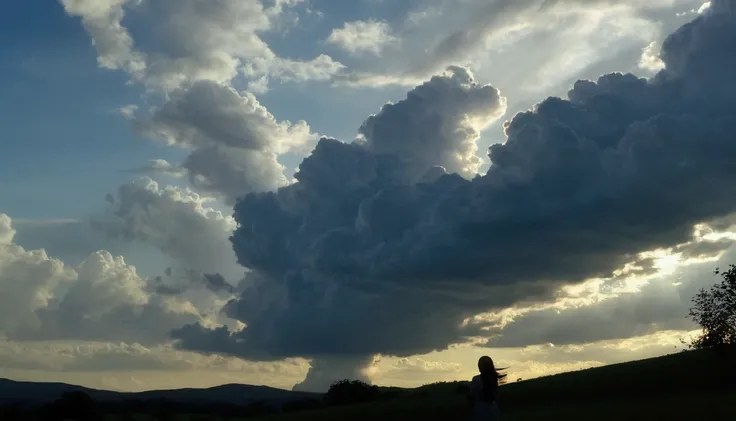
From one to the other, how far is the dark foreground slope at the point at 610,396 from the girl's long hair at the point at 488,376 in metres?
47.0

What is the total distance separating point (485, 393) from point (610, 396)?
74.3 meters

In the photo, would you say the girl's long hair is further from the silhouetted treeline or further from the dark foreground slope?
the silhouetted treeline

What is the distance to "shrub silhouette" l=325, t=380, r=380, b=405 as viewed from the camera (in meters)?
151

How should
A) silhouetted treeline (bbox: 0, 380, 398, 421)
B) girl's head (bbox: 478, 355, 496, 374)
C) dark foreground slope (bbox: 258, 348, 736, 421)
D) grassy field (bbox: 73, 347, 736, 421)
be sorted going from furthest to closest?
1. silhouetted treeline (bbox: 0, 380, 398, 421)
2. dark foreground slope (bbox: 258, 348, 736, 421)
3. grassy field (bbox: 73, 347, 736, 421)
4. girl's head (bbox: 478, 355, 496, 374)

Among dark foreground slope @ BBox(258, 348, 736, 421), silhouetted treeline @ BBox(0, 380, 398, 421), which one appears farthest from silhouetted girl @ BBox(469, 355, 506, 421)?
silhouetted treeline @ BBox(0, 380, 398, 421)

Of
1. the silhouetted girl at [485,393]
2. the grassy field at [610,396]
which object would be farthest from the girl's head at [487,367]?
Answer: the grassy field at [610,396]

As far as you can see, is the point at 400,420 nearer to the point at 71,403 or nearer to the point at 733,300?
the point at 733,300

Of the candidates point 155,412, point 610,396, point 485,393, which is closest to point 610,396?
point 610,396

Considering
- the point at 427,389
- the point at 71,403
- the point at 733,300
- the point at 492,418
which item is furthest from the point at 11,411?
the point at 492,418

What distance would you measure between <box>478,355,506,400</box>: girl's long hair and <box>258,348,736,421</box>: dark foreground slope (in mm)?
47016

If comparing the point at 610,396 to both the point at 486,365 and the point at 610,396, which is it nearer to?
the point at 610,396

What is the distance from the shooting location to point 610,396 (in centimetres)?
8594

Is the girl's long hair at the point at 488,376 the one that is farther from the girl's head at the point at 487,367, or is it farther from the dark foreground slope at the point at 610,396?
the dark foreground slope at the point at 610,396

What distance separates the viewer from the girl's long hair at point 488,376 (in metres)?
17.3
